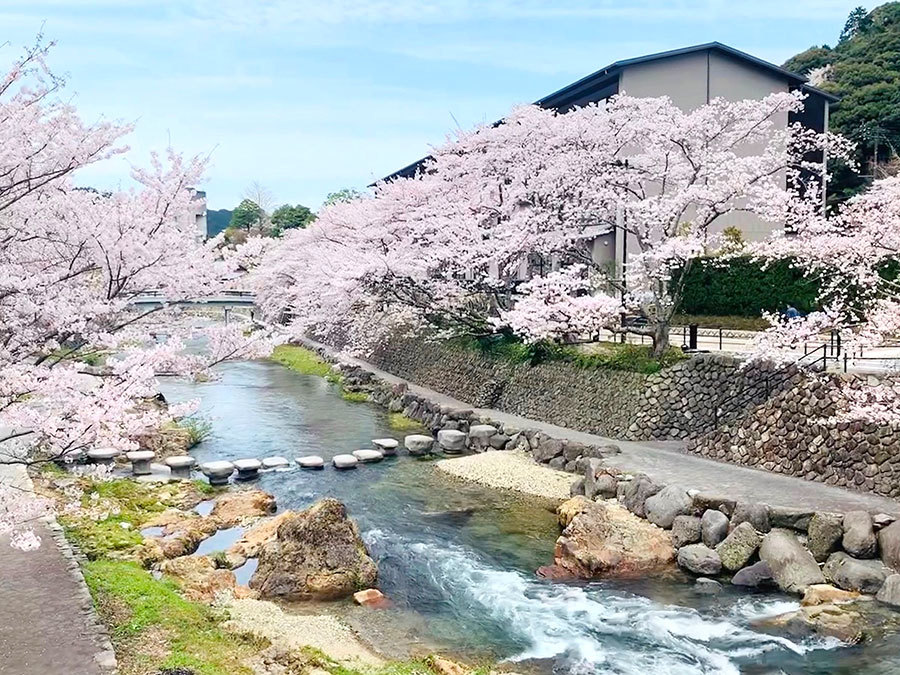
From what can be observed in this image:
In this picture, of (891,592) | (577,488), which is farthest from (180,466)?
(891,592)

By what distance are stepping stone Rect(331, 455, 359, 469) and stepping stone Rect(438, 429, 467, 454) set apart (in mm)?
2708

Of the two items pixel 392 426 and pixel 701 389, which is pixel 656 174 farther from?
pixel 392 426

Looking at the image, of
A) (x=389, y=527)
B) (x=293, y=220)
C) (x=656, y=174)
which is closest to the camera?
(x=389, y=527)

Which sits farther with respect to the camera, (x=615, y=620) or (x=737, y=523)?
(x=737, y=523)

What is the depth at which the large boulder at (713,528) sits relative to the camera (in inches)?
456

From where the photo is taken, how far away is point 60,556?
9.31 meters

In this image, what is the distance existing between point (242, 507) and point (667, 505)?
7515 mm

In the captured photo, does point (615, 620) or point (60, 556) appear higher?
point (60, 556)

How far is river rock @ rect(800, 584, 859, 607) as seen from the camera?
9812mm

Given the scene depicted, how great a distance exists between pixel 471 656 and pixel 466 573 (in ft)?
7.95

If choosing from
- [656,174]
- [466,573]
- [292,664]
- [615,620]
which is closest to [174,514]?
[466,573]

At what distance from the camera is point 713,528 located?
38.1ft

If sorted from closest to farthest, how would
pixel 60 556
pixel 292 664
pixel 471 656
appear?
pixel 292 664 → pixel 471 656 → pixel 60 556

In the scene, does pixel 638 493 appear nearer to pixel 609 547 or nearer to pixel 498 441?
pixel 609 547
